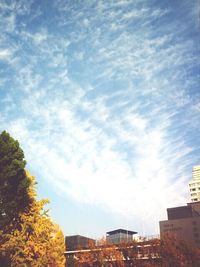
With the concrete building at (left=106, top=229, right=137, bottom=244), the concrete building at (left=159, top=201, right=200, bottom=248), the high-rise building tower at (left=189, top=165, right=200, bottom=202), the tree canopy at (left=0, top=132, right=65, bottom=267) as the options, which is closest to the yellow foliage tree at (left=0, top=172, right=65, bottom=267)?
the tree canopy at (left=0, top=132, right=65, bottom=267)

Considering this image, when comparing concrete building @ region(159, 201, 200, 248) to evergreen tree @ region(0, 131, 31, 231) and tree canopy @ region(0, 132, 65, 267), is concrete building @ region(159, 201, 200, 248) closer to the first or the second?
tree canopy @ region(0, 132, 65, 267)

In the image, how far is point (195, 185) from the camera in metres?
146

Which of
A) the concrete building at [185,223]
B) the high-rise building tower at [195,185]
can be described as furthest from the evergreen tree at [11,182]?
the high-rise building tower at [195,185]

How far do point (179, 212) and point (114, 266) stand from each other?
71.4 metres

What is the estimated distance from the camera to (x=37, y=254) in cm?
3406

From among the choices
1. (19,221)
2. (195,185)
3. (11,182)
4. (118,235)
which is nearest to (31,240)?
(19,221)

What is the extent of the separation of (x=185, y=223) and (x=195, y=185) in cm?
3536

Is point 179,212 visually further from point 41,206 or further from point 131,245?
point 41,206

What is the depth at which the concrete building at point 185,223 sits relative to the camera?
366 feet

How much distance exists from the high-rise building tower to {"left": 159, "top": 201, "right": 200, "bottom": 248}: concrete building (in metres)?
23.7

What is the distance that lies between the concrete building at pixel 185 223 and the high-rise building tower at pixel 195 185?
23702 mm

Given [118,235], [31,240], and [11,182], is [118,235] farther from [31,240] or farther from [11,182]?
[11,182]

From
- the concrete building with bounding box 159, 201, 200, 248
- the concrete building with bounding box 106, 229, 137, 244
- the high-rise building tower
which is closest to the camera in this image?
the concrete building with bounding box 106, 229, 137, 244

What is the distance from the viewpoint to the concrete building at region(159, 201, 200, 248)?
366 ft
